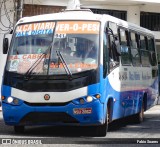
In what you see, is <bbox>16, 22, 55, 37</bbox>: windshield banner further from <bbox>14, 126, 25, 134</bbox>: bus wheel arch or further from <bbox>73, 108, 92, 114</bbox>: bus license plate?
<bbox>14, 126, 25, 134</bbox>: bus wheel arch

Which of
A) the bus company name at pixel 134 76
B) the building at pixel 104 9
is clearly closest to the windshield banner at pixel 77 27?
the bus company name at pixel 134 76

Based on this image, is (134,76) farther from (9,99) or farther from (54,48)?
(9,99)

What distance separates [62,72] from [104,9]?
14.5 m

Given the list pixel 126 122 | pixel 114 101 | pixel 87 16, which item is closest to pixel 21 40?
pixel 87 16

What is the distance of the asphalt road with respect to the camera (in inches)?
461

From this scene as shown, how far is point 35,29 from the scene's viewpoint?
13117 millimetres

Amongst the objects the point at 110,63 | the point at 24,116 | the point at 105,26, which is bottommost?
the point at 24,116

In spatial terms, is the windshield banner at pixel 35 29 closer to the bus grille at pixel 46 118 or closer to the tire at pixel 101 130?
the bus grille at pixel 46 118

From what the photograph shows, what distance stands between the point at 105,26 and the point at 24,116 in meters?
2.88

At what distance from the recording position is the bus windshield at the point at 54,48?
12461mm

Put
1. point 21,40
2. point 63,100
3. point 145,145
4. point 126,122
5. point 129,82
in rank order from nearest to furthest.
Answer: point 145,145 → point 63,100 → point 21,40 → point 129,82 → point 126,122

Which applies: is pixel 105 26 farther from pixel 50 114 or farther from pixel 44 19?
pixel 50 114

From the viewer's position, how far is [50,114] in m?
12.3

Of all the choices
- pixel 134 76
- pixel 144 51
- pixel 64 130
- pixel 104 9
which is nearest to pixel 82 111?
pixel 64 130
